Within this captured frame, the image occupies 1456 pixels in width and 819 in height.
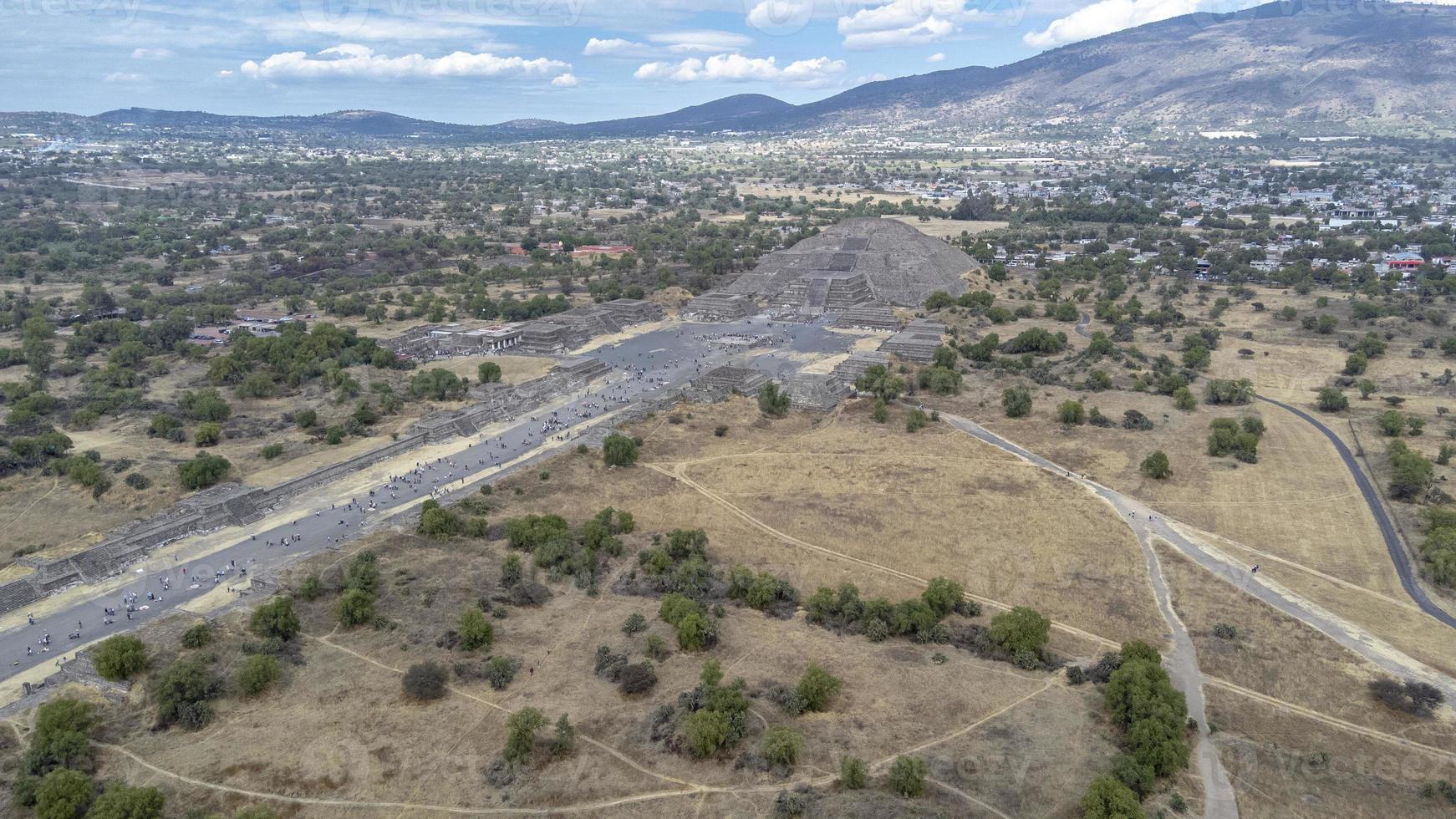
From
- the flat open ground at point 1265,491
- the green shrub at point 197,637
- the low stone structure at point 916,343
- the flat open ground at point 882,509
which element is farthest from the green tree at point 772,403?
the green shrub at point 197,637

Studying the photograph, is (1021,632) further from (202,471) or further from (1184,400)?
(202,471)

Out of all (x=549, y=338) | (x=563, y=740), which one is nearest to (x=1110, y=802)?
(x=563, y=740)

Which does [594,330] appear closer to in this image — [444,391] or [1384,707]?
[444,391]

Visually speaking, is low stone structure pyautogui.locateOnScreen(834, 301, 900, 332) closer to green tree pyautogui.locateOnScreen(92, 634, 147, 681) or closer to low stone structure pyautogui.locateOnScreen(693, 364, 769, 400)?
low stone structure pyautogui.locateOnScreen(693, 364, 769, 400)

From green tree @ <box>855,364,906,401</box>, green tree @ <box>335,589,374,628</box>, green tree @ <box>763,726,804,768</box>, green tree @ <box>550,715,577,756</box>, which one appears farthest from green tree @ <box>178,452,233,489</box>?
green tree @ <box>855,364,906,401</box>

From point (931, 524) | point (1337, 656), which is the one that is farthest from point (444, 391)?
point (1337, 656)

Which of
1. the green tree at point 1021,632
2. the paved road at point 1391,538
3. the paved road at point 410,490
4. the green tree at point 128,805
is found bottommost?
the paved road at point 1391,538

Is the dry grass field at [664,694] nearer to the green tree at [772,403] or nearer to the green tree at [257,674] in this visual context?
the green tree at [257,674]
